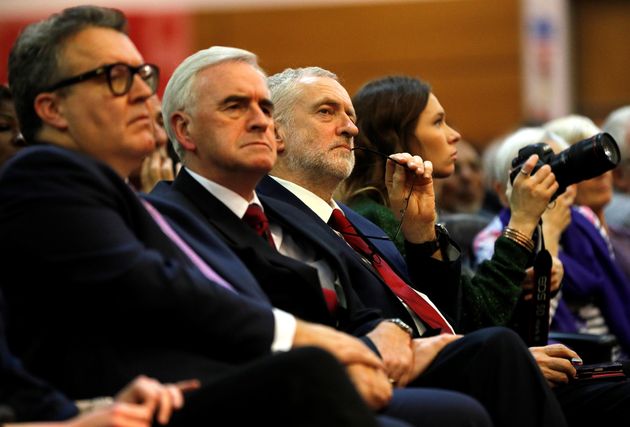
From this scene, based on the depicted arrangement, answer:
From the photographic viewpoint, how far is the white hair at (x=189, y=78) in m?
2.29

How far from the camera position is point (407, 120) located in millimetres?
3111

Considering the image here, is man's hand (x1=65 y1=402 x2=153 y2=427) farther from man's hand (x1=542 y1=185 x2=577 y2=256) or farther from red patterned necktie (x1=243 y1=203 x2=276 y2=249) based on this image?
man's hand (x1=542 y1=185 x2=577 y2=256)

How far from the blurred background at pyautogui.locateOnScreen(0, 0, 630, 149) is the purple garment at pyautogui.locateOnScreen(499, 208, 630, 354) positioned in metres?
4.41

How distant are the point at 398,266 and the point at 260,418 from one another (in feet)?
3.75

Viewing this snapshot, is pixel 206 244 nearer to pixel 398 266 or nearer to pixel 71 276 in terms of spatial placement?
pixel 71 276

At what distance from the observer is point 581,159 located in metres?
2.78

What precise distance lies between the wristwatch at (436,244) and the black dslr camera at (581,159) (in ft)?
1.01

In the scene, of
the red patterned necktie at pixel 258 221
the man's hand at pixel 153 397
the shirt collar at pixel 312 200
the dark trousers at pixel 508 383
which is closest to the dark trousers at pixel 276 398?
the man's hand at pixel 153 397

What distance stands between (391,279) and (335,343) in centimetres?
68

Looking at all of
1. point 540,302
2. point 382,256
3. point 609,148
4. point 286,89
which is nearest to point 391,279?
point 382,256

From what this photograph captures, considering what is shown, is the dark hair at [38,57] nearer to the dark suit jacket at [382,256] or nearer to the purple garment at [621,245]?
the dark suit jacket at [382,256]

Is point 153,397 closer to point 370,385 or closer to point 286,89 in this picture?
point 370,385

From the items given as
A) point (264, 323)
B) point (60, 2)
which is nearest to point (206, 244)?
point (264, 323)

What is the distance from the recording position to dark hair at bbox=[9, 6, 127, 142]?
186 centimetres
